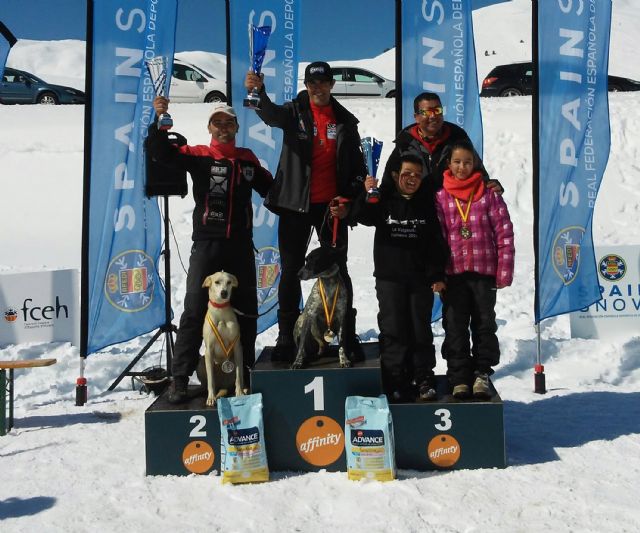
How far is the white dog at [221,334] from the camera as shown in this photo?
4.11 metres

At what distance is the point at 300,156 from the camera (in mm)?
4199

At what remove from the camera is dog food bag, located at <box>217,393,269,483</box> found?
12.6ft

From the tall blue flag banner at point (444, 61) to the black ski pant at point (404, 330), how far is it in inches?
94.1

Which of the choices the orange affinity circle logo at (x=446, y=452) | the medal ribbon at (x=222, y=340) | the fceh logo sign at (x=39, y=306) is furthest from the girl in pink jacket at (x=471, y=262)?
the fceh logo sign at (x=39, y=306)

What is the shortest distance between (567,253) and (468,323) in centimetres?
204

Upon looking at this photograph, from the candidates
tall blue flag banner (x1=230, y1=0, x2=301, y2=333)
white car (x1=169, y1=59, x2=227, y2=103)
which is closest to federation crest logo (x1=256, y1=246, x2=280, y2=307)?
tall blue flag banner (x1=230, y1=0, x2=301, y2=333)

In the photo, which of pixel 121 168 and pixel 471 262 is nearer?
pixel 471 262

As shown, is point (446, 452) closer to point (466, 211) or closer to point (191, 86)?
point (466, 211)

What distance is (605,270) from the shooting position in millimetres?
7066

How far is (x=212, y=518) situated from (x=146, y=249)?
3.02 m

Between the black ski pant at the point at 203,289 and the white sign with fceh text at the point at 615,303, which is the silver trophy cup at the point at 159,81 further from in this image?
the white sign with fceh text at the point at 615,303

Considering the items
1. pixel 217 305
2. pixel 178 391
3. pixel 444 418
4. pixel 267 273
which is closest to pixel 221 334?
pixel 217 305

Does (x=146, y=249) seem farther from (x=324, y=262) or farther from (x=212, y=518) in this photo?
(x=212, y=518)

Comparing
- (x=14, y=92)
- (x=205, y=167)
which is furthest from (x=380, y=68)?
(x=205, y=167)
